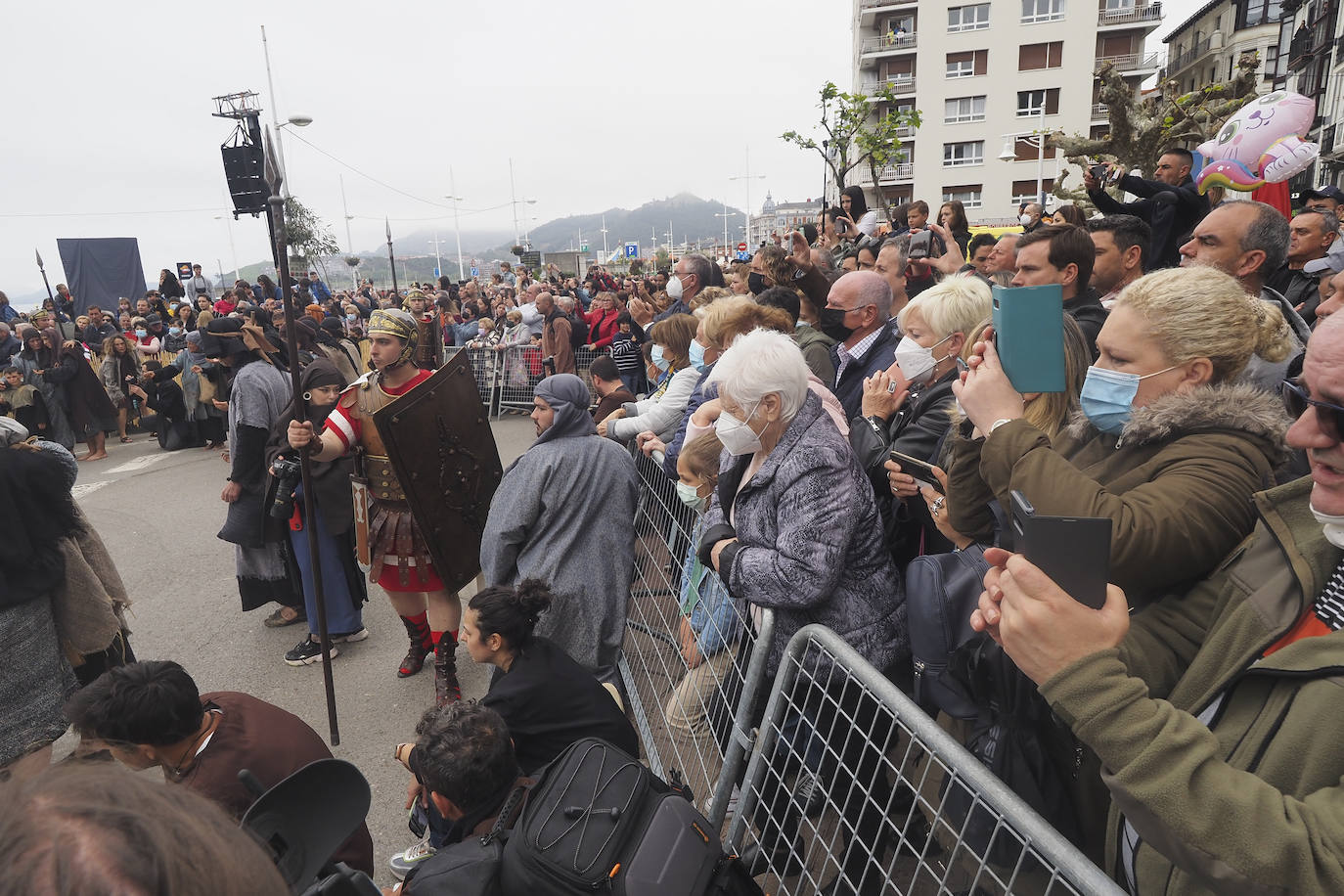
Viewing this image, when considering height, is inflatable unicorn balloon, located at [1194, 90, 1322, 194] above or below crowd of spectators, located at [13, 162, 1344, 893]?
above

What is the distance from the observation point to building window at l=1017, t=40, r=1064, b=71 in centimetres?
4144

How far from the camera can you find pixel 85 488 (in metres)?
8.98

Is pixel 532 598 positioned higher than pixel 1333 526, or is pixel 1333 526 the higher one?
pixel 1333 526

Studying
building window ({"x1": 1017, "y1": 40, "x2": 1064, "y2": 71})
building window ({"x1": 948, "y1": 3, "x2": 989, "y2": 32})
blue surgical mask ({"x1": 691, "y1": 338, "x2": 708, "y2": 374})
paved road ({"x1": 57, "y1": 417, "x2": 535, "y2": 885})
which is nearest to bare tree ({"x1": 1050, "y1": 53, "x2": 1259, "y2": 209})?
blue surgical mask ({"x1": 691, "y1": 338, "x2": 708, "y2": 374})

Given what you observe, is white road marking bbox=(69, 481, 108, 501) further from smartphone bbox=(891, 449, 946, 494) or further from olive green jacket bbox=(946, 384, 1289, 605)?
olive green jacket bbox=(946, 384, 1289, 605)

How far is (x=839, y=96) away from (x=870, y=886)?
2616cm

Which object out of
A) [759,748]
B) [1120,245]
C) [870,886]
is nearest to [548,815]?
[759,748]

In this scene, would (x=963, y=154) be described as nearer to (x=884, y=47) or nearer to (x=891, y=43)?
(x=891, y=43)

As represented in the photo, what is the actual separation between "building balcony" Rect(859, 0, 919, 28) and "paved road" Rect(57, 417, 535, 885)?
166ft

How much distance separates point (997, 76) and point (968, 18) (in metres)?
3.95

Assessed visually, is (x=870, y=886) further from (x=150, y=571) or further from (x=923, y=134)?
(x=923, y=134)

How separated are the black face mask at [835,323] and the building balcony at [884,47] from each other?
162 feet

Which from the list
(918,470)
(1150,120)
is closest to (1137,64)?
(1150,120)

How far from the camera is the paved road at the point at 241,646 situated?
382 centimetres
